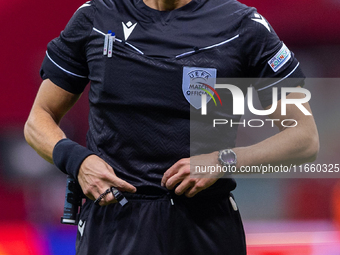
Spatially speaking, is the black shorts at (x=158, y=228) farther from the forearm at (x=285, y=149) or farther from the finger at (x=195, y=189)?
the forearm at (x=285, y=149)

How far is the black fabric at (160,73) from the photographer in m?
1.18

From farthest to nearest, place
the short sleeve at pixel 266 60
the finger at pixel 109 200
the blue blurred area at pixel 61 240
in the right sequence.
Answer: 1. the blue blurred area at pixel 61 240
2. the short sleeve at pixel 266 60
3. the finger at pixel 109 200

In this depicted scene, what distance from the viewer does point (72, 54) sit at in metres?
1.30

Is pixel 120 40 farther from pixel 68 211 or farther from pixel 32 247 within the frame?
pixel 32 247

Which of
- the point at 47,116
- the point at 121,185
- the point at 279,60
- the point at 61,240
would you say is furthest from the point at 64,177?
the point at 279,60

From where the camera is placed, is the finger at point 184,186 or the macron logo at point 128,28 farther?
the macron logo at point 128,28

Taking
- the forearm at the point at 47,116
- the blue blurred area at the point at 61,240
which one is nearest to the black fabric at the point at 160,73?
the forearm at the point at 47,116

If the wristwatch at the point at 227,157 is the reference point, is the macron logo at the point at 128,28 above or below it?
above

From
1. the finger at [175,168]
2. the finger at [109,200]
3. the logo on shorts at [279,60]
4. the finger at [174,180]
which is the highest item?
the logo on shorts at [279,60]

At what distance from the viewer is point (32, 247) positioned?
255cm

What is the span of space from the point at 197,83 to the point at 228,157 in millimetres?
204

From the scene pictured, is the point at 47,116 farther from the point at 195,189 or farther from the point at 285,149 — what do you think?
the point at 285,149

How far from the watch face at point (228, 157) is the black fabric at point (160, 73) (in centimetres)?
6

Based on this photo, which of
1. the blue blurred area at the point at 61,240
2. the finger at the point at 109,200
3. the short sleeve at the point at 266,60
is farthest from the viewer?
the blue blurred area at the point at 61,240
